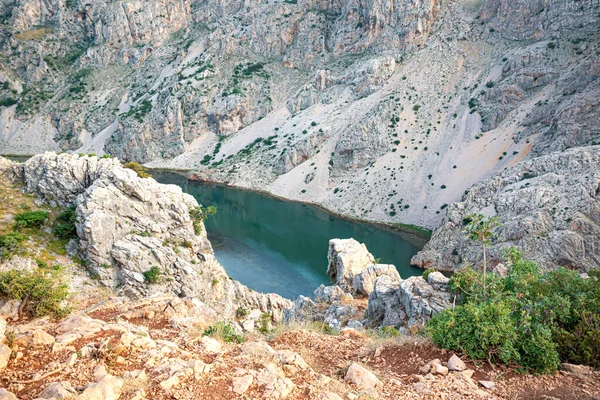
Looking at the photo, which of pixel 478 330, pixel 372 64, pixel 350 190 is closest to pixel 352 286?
pixel 478 330

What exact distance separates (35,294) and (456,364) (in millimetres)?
13665

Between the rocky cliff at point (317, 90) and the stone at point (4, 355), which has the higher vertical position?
Result: the rocky cliff at point (317, 90)

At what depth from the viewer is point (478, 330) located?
11.2m

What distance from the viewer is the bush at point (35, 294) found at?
40.3ft

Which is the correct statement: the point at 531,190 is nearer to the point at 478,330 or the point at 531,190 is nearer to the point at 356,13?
the point at 478,330

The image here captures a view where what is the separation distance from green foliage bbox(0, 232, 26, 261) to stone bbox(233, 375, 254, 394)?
19.2 metres

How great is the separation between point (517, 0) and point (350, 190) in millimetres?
56863

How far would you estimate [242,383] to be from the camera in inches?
334

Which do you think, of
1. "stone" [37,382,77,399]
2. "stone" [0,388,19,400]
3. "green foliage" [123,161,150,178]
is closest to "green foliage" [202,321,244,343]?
"stone" [37,382,77,399]

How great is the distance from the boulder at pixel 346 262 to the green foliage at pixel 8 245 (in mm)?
26980

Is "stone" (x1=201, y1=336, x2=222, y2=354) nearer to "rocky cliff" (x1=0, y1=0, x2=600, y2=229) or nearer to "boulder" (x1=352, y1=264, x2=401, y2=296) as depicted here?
"boulder" (x1=352, y1=264, x2=401, y2=296)

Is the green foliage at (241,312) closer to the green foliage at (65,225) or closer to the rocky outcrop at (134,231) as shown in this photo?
the rocky outcrop at (134,231)

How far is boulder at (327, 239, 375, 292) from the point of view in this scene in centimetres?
3775

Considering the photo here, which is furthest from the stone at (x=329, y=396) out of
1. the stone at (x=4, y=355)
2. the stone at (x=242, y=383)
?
the stone at (x=4, y=355)
